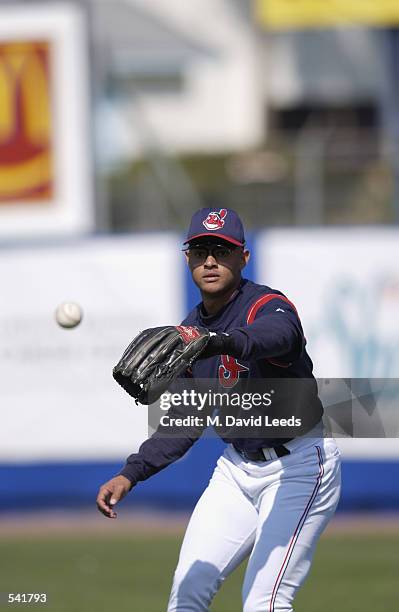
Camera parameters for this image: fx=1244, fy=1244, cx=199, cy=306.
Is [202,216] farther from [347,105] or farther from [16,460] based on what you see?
[347,105]

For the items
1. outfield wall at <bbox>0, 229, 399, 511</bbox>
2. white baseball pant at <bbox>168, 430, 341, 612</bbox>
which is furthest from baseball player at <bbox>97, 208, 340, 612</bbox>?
outfield wall at <bbox>0, 229, 399, 511</bbox>

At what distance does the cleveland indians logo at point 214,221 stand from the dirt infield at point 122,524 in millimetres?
5840

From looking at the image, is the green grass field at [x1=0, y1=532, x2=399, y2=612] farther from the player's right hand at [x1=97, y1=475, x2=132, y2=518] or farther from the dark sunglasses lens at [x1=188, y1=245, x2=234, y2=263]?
the dark sunglasses lens at [x1=188, y1=245, x2=234, y2=263]

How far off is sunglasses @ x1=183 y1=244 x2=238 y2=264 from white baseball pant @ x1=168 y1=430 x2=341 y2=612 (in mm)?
Answer: 866

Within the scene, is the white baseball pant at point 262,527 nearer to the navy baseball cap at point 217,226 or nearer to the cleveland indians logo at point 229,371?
the cleveland indians logo at point 229,371

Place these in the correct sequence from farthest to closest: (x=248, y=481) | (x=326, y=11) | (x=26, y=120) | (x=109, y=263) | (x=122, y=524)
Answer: (x=326, y=11) → (x=26, y=120) → (x=109, y=263) → (x=122, y=524) → (x=248, y=481)

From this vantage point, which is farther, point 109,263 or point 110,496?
point 109,263

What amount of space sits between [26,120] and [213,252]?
29.0ft

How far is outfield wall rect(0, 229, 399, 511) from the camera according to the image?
11.6 metres

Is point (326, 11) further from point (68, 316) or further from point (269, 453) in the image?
point (269, 453)

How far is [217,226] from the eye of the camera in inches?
208

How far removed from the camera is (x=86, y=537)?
10758 millimetres

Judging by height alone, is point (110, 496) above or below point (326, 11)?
below

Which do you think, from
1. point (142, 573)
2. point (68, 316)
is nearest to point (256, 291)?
point (68, 316)
